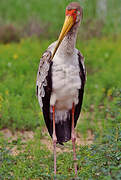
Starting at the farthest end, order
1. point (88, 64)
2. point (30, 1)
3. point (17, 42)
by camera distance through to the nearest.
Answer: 1. point (30, 1)
2. point (17, 42)
3. point (88, 64)

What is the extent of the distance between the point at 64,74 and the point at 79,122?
6.75 ft

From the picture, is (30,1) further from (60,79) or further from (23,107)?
(60,79)

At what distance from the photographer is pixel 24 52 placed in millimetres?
8688

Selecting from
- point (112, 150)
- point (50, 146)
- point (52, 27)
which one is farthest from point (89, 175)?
point (52, 27)

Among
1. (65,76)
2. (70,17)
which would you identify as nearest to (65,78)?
(65,76)

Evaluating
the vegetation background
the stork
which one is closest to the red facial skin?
the stork

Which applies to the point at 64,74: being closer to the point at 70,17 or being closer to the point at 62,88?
the point at 62,88

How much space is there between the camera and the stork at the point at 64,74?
161 inches

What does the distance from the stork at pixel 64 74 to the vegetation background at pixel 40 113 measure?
1.23ft

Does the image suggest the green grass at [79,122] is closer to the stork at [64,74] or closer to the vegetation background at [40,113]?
the vegetation background at [40,113]

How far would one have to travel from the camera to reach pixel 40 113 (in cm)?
580

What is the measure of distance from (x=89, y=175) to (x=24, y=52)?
511 centimetres

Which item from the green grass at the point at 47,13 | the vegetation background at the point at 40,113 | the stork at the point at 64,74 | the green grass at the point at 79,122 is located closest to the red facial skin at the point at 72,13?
the stork at the point at 64,74

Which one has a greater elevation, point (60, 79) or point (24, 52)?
point (60, 79)
